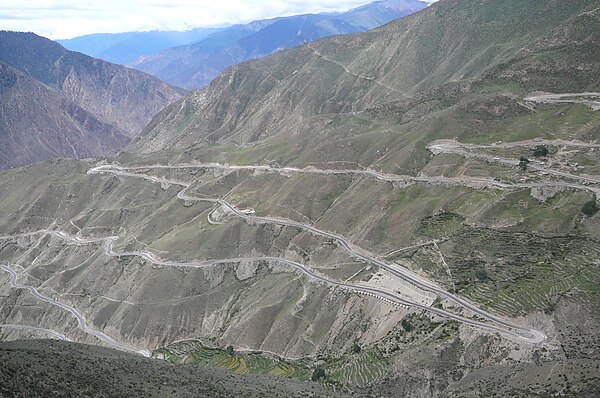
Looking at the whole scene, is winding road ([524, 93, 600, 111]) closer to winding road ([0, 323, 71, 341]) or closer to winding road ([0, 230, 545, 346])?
winding road ([0, 230, 545, 346])

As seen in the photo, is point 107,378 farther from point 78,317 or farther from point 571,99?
point 571,99

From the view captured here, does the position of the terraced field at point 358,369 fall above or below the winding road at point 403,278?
below

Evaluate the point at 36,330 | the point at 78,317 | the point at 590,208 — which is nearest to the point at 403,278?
the point at 590,208

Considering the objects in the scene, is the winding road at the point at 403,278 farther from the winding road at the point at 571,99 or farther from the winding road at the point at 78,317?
the winding road at the point at 571,99

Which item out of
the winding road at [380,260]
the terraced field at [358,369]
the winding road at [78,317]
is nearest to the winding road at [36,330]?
the winding road at [380,260]

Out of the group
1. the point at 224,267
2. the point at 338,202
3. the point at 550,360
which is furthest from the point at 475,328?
the point at 224,267

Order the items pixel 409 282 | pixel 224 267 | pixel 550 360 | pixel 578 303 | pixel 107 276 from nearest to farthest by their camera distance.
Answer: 1. pixel 550 360
2. pixel 578 303
3. pixel 409 282
4. pixel 224 267
5. pixel 107 276

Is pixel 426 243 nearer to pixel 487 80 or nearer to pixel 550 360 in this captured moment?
pixel 550 360

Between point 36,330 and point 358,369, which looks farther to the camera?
point 36,330
